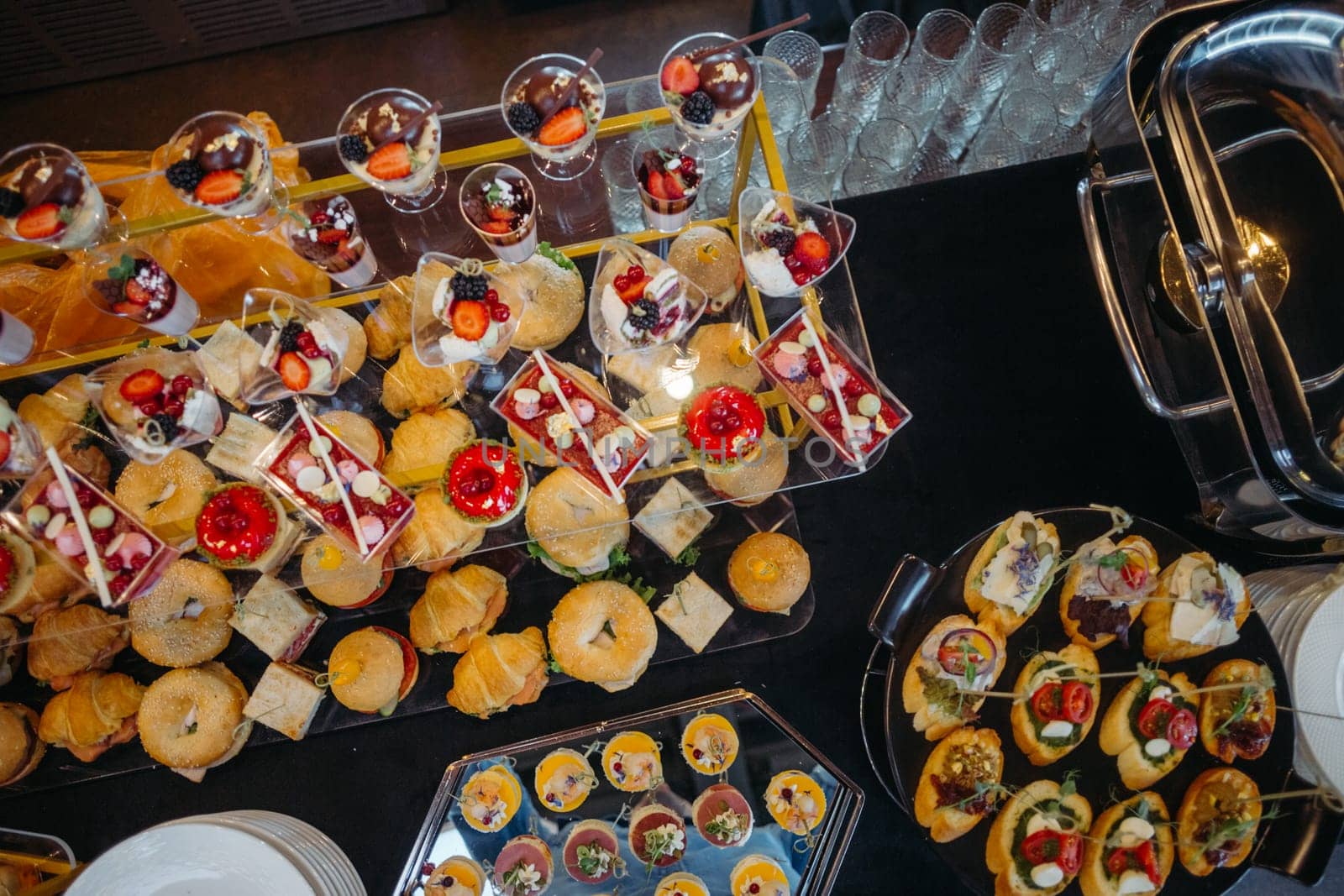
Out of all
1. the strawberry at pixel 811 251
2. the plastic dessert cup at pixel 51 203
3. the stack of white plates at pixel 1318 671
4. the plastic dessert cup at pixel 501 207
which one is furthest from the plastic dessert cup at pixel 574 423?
the stack of white plates at pixel 1318 671

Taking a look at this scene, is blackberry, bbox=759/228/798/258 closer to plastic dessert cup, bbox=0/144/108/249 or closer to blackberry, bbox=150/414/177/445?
blackberry, bbox=150/414/177/445

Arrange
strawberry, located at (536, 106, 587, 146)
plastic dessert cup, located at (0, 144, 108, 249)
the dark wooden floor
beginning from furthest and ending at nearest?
1. the dark wooden floor
2. strawberry, located at (536, 106, 587, 146)
3. plastic dessert cup, located at (0, 144, 108, 249)

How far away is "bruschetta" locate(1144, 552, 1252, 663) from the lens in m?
3.80

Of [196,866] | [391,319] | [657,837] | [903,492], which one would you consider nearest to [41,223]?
[391,319]

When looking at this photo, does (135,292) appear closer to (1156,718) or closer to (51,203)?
(51,203)

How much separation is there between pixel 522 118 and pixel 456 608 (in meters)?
2.16

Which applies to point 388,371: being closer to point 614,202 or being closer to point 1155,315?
point 614,202

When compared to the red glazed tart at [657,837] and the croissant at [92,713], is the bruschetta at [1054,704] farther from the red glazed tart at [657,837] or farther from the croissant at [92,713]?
the croissant at [92,713]

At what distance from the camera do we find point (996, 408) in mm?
4637

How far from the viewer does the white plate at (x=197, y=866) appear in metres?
3.30

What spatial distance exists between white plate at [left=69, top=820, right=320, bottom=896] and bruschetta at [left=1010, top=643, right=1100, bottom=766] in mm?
3116

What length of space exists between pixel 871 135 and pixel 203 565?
4.02m

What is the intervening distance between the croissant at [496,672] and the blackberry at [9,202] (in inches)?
102

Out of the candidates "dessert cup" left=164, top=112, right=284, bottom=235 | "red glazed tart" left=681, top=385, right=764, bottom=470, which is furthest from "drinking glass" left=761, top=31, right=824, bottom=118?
"dessert cup" left=164, top=112, right=284, bottom=235
